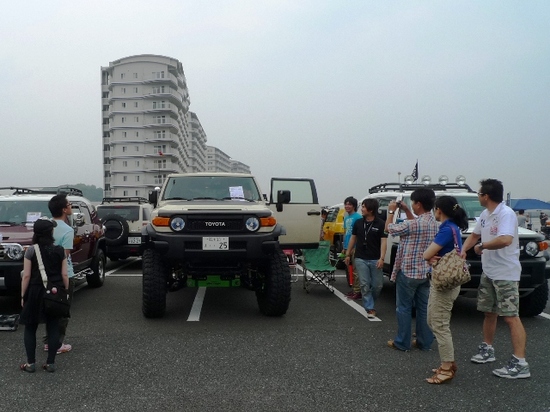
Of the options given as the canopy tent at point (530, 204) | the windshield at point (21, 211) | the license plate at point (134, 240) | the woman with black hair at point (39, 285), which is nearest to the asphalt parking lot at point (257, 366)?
the woman with black hair at point (39, 285)

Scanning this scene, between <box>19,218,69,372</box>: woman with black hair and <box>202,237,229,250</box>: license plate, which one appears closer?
<box>19,218,69,372</box>: woman with black hair

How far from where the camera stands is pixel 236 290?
9.26 metres

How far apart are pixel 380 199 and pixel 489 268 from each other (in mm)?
4354

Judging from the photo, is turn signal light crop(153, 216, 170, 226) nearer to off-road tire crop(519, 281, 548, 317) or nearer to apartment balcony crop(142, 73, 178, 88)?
off-road tire crop(519, 281, 548, 317)

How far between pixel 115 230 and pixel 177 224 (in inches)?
238

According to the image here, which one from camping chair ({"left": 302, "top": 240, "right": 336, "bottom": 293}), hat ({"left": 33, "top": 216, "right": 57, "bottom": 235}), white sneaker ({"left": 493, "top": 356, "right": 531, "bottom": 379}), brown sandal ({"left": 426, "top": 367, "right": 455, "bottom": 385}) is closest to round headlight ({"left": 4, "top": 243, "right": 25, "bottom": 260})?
hat ({"left": 33, "top": 216, "right": 57, "bottom": 235})

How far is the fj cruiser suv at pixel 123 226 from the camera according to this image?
37.9ft

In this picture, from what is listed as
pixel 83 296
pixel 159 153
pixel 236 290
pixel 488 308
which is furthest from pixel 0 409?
pixel 159 153

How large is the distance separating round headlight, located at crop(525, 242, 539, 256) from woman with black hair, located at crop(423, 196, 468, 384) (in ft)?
7.95

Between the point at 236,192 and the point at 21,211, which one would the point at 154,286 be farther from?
the point at 21,211

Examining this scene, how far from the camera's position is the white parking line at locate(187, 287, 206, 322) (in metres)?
6.69

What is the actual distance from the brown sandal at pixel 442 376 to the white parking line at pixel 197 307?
350cm

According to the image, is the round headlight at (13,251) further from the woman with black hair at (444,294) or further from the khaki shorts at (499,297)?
the khaki shorts at (499,297)

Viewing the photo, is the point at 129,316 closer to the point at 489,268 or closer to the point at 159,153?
the point at 489,268
